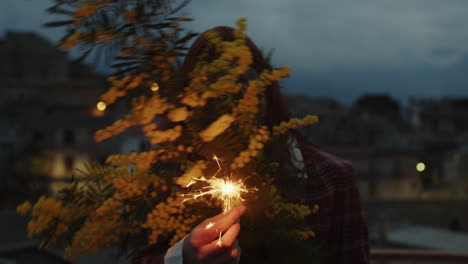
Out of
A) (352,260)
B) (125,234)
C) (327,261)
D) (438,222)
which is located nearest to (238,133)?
(125,234)

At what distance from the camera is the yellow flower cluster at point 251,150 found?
0.96m

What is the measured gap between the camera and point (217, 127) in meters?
0.96

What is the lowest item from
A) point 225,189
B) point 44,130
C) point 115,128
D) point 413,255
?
point 44,130

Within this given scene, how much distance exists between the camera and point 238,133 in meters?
1.02

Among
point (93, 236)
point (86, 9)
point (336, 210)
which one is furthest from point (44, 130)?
point (86, 9)

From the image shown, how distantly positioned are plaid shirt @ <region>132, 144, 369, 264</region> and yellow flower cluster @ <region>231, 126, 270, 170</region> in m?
0.60

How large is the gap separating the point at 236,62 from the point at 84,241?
2.01 ft

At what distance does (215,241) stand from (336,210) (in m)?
0.95

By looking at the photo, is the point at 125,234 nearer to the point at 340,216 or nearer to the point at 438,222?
the point at 340,216

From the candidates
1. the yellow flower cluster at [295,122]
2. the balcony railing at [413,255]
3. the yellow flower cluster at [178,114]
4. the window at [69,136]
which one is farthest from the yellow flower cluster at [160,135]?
the window at [69,136]

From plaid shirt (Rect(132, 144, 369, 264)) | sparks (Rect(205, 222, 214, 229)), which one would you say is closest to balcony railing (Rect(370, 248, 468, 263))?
plaid shirt (Rect(132, 144, 369, 264))

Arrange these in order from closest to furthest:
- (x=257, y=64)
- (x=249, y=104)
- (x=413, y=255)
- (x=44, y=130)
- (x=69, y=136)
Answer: (x=249, y=104)
(x=257, y=64)
(x=413, y=255)
(x=69, y=136)
(x=44, y=130)

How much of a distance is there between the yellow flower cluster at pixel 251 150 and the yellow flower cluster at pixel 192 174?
8 centimetres

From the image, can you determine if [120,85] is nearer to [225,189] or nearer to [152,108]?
[152,108]
